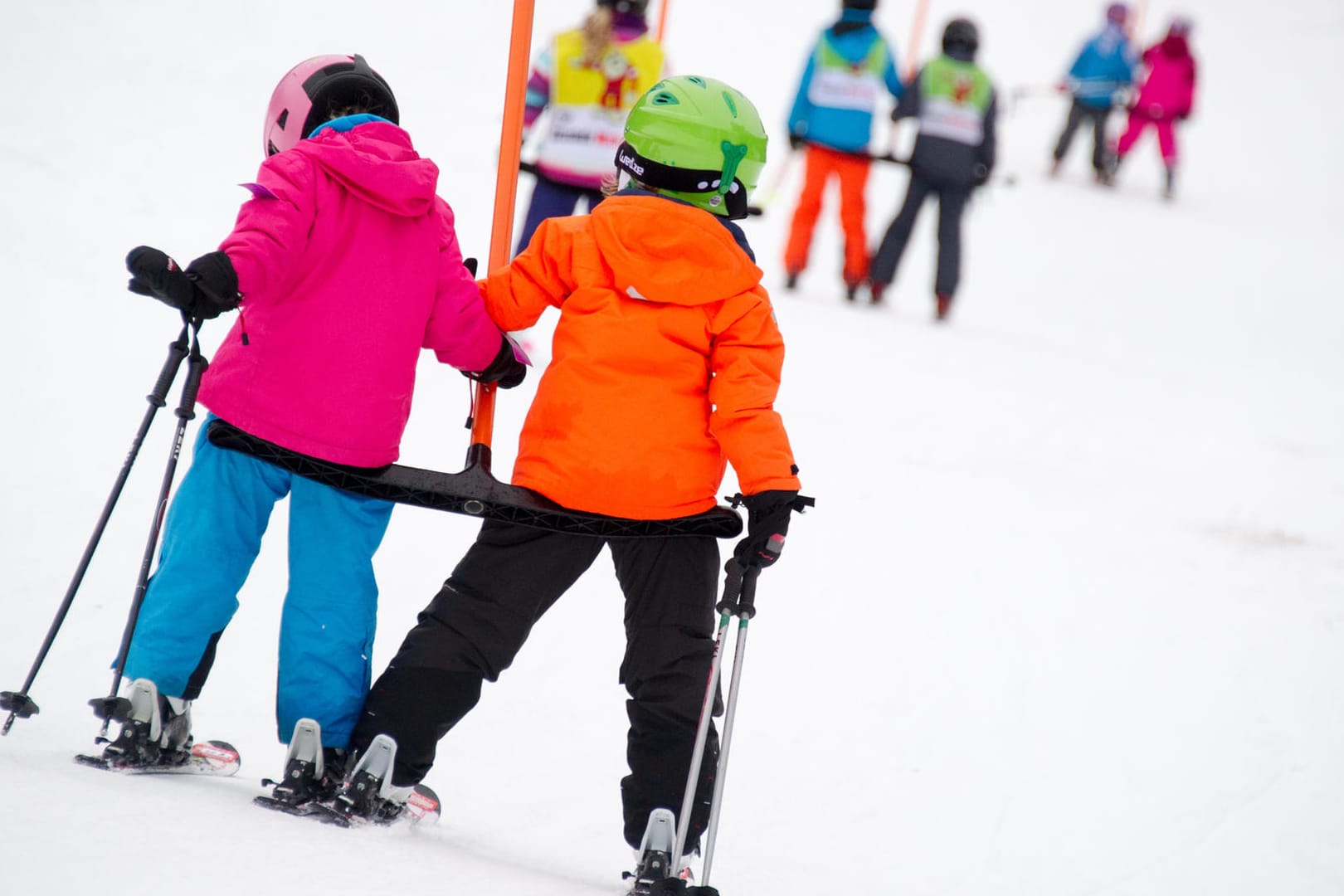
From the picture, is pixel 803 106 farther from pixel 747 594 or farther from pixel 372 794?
pixel 372 794

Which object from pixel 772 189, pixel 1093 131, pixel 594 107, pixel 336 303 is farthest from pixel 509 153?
pixel 1093 131

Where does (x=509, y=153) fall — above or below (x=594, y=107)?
below

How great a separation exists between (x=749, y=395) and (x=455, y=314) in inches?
24.0

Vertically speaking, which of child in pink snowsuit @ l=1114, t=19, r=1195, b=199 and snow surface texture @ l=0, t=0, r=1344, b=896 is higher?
child in pink snowsuit @ l=1114, t=19, r=1195, b=199

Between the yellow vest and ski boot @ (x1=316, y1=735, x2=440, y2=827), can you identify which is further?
the yellow vest

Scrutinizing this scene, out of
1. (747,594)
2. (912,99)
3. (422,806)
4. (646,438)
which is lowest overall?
(422,806)

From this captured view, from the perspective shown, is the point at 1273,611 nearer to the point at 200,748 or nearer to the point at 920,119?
the point at 200,748

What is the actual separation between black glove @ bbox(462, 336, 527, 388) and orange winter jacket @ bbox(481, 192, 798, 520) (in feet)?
0.69

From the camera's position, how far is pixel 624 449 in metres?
2.64

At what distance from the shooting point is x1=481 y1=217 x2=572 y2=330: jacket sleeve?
2.71m

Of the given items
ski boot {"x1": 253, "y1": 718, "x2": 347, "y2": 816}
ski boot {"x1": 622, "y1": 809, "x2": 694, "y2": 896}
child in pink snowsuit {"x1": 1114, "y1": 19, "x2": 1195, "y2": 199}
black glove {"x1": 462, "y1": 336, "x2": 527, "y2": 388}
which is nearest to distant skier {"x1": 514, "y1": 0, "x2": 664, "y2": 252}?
black glove {"x1": 462, "y1": 336, "x2": 527, "y2": 388}

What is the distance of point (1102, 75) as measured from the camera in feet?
43.2

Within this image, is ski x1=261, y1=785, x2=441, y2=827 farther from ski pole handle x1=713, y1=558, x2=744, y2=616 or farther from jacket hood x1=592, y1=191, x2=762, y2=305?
jacket hood x1=592, y1=191, x2=762, y2=305

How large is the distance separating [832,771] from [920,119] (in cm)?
541
